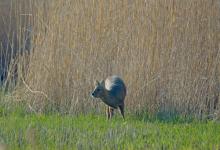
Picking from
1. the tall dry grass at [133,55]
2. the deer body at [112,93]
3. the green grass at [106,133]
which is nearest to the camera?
the green grass at [106,133]

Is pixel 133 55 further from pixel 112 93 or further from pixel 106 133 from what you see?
pixel 106 133

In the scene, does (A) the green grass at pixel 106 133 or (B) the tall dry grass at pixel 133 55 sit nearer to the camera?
(A) the green grass at pixel 106 133

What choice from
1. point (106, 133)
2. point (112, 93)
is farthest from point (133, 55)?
point (106, 133)

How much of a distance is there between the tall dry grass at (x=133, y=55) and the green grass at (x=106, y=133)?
61 cm

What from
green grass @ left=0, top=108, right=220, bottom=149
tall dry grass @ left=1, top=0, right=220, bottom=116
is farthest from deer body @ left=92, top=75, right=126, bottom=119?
tall dry grass @ left=1, top=0, right=220, bottom=116

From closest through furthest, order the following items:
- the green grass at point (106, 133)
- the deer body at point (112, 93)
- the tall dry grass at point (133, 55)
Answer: the green grass at point (106, 133) < the deer body at point (112, 93) < the tall dry grass at point (133, 55)

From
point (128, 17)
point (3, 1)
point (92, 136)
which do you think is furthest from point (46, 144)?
point (3, 1)

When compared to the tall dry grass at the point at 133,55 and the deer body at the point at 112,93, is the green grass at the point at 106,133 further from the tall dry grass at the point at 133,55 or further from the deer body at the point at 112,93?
the tall dry grass at the point at 133,55

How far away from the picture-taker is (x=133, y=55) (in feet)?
27.2

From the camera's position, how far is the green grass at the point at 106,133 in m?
5.60

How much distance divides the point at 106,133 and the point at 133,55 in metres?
2.35

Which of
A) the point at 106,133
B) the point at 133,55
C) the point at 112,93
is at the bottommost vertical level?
the point at 106,133

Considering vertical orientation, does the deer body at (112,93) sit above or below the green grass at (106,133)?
above

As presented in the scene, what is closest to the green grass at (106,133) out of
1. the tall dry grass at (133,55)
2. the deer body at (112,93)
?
the deer body at (112,93)
